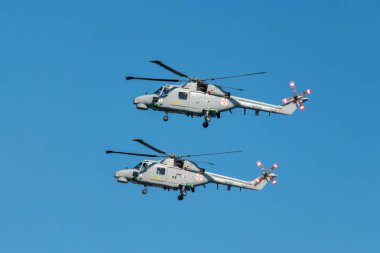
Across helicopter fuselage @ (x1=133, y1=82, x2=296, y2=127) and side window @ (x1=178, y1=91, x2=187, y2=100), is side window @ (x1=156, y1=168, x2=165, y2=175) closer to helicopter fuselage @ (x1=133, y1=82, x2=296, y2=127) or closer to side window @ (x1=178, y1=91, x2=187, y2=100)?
helicopter fuselage @ (x1=133, y1=82, x2=296, y2=127)

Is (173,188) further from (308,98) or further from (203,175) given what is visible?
(308,98)

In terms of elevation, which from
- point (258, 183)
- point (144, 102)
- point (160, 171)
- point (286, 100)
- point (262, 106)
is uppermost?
point (286, 100)

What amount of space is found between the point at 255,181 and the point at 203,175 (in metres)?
6.79

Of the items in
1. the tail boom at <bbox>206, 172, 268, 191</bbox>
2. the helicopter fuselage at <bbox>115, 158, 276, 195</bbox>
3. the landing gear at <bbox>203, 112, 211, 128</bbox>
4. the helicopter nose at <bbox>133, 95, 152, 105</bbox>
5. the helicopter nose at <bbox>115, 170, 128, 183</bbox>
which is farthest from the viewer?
the helicopter nose at <bbox>115, 170, 128, 183</bbox>

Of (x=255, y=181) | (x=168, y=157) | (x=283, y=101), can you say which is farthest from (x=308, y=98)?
(x=168, y=157)

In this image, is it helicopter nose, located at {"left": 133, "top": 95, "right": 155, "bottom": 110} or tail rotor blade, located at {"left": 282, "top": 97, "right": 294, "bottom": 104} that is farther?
tail rotor blade, located at {"left": 282, "top": 97, "right": 294, "bottom": 104}

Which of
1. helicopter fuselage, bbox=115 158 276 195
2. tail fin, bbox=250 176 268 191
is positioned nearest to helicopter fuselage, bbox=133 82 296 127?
helicopter fuselage, bbox=115 158 276 195

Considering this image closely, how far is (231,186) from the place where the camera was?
77812 millimetres

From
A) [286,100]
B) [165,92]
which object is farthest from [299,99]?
[165,92]

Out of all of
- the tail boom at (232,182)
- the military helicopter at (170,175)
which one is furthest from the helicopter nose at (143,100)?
the tail boom at (232,182)

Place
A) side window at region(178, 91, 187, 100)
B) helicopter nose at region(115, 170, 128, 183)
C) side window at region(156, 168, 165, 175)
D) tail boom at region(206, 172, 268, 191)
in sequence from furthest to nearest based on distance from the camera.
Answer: helicopter nose at region(115, 170, 128, 183) < tail boom at region(206, 172, 268, 191) < side window at region(156, 168, 165, 175) < side window at region(178, 91, 187, 100)

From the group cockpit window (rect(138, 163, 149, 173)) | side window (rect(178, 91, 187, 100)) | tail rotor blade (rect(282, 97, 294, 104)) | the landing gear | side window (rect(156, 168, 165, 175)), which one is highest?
tail rotor blade (rect(282, 97, 294, 104))

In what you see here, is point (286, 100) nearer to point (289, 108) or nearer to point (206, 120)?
point (289, 108)

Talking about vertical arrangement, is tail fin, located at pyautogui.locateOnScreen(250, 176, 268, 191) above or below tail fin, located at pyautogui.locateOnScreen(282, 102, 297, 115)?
below
